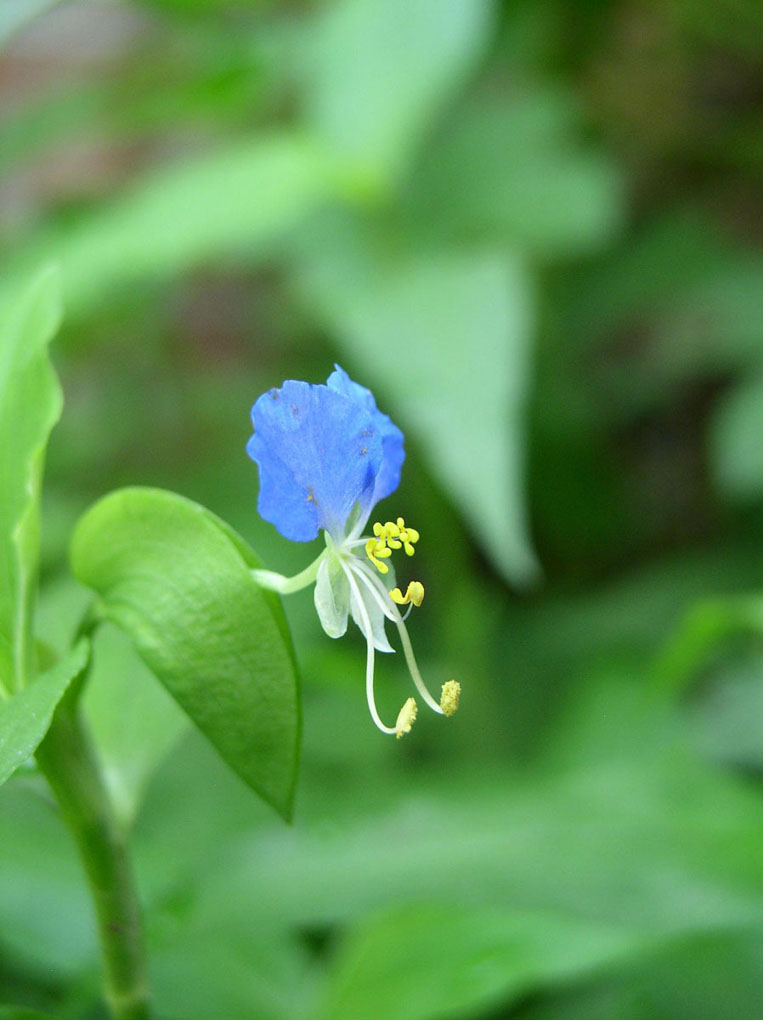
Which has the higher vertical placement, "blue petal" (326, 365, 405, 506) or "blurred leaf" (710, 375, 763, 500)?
"blurred leaf" (710, 375, 763, 500)

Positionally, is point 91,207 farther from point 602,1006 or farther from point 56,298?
point 602,1006

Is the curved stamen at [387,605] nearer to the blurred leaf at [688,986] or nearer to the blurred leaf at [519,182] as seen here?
the blurred leaf at [688,986]

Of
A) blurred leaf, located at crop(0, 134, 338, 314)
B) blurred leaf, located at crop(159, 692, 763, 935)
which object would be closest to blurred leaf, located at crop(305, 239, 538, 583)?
blurred leaf, located at crop(0, 134, 338, 314)

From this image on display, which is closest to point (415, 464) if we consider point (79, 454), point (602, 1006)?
point (79, 454)

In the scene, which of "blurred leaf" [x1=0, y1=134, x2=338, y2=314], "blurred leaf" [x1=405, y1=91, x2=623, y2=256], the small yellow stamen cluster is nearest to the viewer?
the small yellow stamen cluster

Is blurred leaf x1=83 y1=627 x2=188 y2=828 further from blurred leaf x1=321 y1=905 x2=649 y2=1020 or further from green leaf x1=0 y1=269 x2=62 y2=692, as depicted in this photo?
→ blurred leaf x1=321 y1=905 x2=649 y2=1020

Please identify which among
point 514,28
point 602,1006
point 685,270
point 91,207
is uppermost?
point 514,28

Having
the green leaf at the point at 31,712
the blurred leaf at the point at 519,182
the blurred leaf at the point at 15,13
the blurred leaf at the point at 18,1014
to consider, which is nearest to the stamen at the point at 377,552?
the green leaf at the point at 31,712
